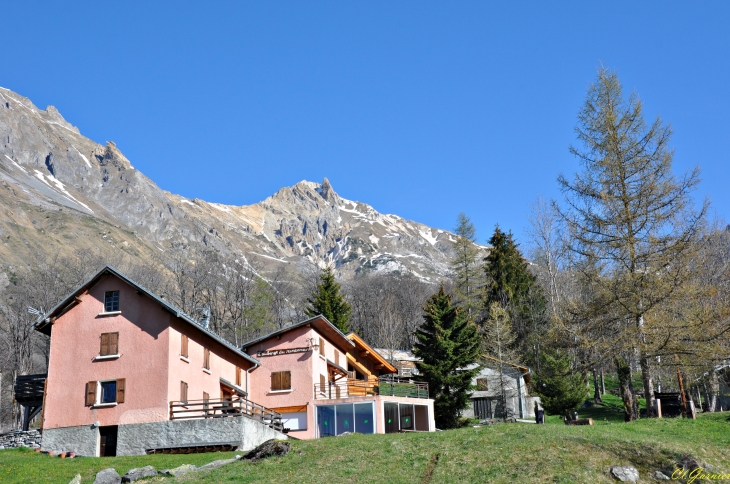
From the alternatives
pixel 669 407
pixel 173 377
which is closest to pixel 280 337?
pixel 173 377

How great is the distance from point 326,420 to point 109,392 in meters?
14.1

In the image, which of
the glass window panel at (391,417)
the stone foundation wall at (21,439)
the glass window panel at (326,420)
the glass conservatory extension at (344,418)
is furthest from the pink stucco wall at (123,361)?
the glass window panel at (391,417)

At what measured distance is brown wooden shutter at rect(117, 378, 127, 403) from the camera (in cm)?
3569

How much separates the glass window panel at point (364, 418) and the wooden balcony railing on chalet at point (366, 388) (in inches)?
51.4

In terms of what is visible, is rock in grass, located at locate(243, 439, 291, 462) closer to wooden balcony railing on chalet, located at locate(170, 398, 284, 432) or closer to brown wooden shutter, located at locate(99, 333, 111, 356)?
wooden balcony railing on chalet, located at locate(170, 398, 284, 432)

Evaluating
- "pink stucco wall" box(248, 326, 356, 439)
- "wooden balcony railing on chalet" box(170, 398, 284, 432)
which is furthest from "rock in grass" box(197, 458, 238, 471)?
"pink stucco wall" box(248, 326, 356, 439)

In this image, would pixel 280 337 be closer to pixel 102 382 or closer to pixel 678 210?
pixel 102 382

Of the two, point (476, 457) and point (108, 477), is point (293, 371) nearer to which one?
point (108, 477)

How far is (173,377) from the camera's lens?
36.0m

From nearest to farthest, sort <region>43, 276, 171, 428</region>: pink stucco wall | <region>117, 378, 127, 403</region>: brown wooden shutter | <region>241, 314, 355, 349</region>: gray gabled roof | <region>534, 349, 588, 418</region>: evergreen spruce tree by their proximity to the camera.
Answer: <region>43, 276, 171, 428</region>: pink stucco wall → <region>117, 378, 127, 403</region>: brown wooden shutter → <region>241, 314, 355, 349</region>: gray gabled roof → <region>534, 349, 588, 418</region>: evergreen spruce tree

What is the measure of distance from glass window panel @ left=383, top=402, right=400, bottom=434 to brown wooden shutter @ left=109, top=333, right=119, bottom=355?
16.6 metres

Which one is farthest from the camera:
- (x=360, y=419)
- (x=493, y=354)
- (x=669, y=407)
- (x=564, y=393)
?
Result: (x=493, y=354)

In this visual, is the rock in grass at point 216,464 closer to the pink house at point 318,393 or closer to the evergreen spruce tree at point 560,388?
the pink house at point 318,393

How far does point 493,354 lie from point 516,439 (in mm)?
31991
